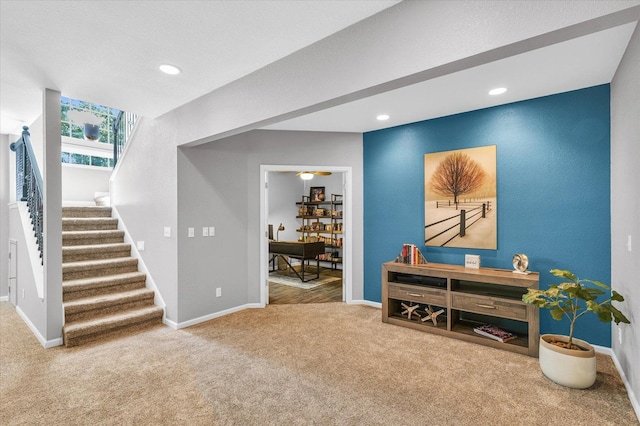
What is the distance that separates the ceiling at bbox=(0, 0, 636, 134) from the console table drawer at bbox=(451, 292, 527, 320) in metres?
1.98

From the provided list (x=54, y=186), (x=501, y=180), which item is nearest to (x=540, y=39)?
(x=501, y=180)

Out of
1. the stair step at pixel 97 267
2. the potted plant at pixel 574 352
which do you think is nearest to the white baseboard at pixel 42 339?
the stair step at pixel 97 267

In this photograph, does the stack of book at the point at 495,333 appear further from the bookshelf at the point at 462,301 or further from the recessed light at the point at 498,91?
the recessed light at the point at 498,91

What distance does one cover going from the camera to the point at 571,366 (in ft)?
7.47

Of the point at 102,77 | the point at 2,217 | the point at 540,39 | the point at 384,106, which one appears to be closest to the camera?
the point at 540,39

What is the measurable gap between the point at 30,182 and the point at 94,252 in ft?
3.52

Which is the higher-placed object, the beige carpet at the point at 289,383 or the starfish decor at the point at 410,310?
the starfish decor at the point at 410,310

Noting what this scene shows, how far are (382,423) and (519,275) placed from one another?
1.99m

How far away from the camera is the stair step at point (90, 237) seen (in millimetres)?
4016

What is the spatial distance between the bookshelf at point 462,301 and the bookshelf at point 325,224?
3343mm

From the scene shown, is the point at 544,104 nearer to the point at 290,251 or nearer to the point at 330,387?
the point at 330,387

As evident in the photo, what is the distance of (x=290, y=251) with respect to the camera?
6125 millimetres

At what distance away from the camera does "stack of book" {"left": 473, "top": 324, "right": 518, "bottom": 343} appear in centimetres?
303

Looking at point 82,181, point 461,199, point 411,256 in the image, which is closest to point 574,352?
point 411,256
